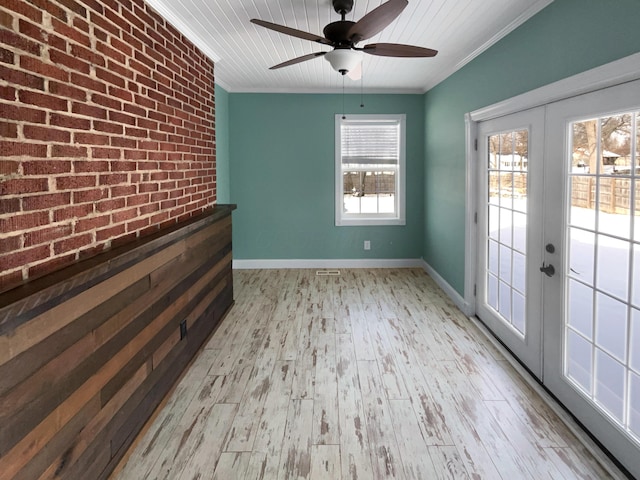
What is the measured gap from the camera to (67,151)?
1792mm

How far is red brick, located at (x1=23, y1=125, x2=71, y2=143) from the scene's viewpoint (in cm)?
155

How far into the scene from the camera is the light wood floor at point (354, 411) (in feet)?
7.02

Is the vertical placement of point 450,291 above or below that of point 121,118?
below

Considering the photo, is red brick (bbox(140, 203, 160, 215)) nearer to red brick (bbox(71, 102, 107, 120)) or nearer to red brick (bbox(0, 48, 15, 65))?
red brick (bbox(71, 102, 107, 120))

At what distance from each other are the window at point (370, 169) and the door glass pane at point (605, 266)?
12.5 feet

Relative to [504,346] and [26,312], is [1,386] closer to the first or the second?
[26,312]

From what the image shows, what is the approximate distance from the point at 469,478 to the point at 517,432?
20.3 inches

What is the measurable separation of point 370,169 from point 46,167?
16.6 ft

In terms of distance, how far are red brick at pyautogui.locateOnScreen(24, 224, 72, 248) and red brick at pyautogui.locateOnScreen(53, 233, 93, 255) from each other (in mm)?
27

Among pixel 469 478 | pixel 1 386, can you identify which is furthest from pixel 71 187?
pixel 469 478

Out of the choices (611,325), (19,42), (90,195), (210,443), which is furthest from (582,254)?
(19,42)

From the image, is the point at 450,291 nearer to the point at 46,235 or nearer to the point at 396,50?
the point at 396,50

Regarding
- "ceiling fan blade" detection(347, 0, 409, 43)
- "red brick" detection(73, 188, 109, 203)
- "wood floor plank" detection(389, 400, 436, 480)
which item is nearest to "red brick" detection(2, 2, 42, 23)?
"red brick" detection(73, 188, 109, 203)

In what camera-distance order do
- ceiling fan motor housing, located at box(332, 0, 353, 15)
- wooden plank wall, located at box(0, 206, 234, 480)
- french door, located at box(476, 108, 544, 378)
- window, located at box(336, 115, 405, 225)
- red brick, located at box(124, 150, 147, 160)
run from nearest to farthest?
wooden plank wall, located at box(0, 206, 234, 480) < red brick, located at box(124, 150, 147, 160) < ceiling fan motor housing, located at box(332, 0, 353, 15) < french door, located at box(476, 108, 544, 378) < window, located at box(336, 115, 405, 225)
